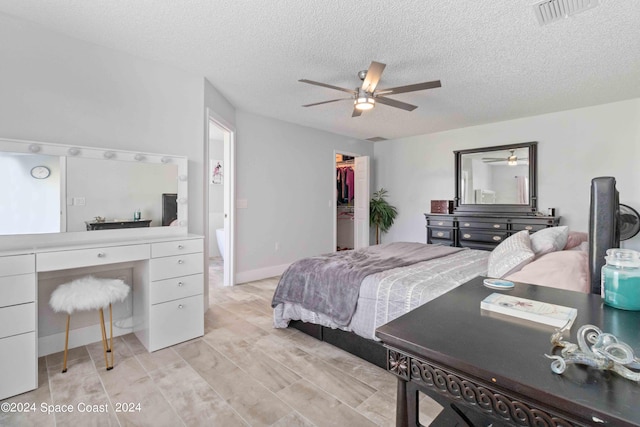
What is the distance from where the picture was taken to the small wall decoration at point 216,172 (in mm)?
6520

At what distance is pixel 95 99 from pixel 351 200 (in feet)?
16.6

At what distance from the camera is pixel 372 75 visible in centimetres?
248

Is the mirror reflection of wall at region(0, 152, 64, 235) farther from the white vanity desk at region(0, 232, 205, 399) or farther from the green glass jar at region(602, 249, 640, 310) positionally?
the green glass jar at region(602, 249, 640, 310)

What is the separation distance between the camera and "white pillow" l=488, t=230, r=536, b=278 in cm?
194

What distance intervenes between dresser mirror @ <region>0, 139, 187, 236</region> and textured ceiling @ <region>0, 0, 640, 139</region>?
0.92m

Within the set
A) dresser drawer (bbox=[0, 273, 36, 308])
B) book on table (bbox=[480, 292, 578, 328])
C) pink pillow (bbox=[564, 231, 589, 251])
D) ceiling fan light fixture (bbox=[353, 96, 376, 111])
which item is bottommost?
dresser drawer (bbox=[0, 273, 36, 308])

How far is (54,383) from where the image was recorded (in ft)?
6.42

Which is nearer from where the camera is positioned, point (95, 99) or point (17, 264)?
point (17, 264)

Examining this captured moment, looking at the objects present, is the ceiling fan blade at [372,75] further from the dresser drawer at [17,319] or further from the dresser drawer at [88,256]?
the dresser drawer at [17,319]

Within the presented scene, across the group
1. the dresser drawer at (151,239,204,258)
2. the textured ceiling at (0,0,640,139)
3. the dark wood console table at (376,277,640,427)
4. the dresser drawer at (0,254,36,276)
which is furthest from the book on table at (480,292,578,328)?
the dresser drawer at (0,254,36,276)

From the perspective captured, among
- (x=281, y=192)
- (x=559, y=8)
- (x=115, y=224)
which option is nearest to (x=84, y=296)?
(x=115, y=224)

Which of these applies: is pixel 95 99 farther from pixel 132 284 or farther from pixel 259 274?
pixel 259 274

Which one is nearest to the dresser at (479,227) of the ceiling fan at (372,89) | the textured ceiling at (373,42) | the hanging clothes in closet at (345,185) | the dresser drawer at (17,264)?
the textured ceiling at (373,42)

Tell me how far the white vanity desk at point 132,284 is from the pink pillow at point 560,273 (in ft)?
7.73
